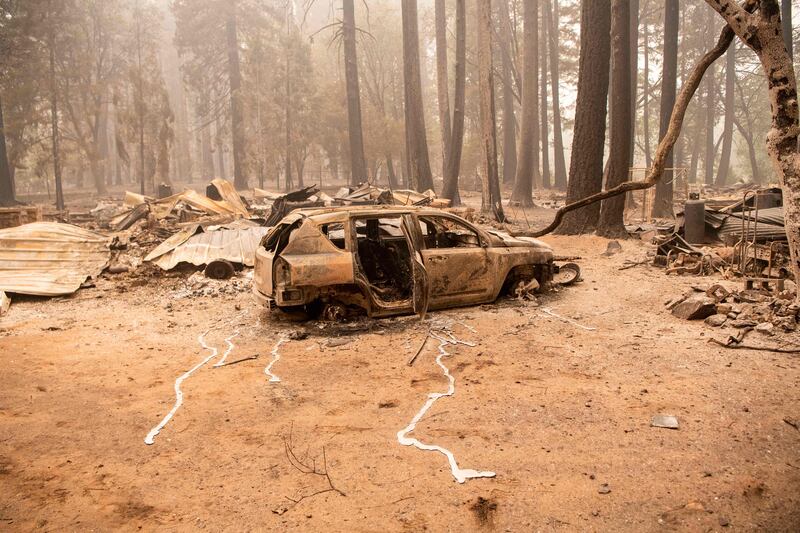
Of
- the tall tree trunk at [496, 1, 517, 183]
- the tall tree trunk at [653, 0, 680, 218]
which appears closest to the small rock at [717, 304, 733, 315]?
the tall tree trunk at [653, 0, 680, 218]

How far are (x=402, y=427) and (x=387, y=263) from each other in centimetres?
412

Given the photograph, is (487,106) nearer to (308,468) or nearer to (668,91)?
(668,91)

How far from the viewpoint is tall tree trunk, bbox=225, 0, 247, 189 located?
32875 mm

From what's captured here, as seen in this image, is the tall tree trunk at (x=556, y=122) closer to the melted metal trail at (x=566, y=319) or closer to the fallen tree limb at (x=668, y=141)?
the melted metal trail at (x=566, y=319)

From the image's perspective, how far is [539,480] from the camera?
12.6 ft

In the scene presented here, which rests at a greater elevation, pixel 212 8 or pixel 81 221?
pixel 212 8

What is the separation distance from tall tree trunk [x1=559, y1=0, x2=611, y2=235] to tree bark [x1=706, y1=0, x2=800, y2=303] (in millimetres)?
9577

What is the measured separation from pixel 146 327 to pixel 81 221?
13813mm

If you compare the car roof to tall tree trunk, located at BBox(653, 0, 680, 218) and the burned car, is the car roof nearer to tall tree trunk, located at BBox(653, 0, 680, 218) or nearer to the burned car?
the burned car

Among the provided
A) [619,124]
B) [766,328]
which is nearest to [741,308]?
[766,328]

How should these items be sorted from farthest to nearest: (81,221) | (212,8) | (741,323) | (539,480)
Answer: (212,8) < (81,221) < (741,323) < (539,480)

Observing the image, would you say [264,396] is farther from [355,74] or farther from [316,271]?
[355,74]

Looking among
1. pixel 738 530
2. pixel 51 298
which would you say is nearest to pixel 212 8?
pixel 51 298

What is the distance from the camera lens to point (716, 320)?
708 cm
